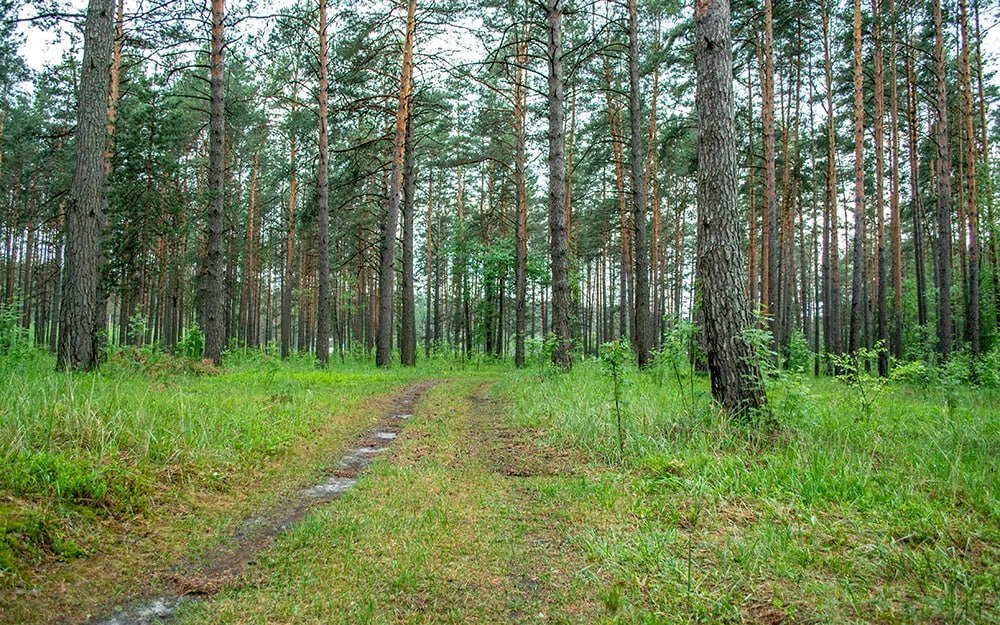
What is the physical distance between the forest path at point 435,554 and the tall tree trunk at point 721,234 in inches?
75.1

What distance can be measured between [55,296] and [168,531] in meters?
30.9

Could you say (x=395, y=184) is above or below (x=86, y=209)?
above

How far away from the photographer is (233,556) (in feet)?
9.33

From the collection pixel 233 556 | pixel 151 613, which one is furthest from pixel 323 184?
pixel 151 613

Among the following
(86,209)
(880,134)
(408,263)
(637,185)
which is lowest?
(86,209)

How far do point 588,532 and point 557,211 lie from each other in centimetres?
993

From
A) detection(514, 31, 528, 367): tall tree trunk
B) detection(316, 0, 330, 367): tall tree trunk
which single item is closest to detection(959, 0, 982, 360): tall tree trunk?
detection(514, 31, 528, 367): tall tree trunk

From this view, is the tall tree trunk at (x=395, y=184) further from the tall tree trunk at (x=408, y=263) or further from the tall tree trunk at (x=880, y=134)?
the tall tree trunk at (x=880, y=134)

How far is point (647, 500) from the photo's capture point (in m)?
3.56

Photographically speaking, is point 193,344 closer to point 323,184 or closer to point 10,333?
point 10,333

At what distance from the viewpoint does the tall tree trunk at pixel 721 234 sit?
5.21m

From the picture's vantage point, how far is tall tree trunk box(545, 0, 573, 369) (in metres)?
11.8

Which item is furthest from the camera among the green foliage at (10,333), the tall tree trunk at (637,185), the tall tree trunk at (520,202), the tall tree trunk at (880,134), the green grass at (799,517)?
the tall tree trunk at (520,202)

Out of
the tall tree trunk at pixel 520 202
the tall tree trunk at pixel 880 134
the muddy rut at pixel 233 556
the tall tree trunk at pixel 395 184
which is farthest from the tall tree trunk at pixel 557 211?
the tall tree trunk at pixel 880 134
